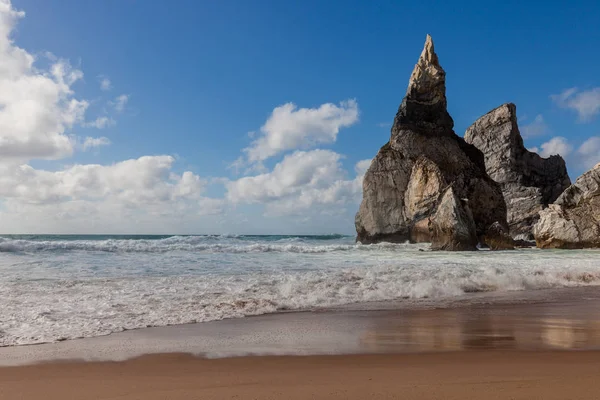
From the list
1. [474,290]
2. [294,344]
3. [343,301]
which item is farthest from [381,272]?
[294,344]

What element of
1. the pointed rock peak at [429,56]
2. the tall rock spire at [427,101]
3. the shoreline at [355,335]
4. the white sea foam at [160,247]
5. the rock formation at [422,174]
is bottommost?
the shoreline at [355,335]

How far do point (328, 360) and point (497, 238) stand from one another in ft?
97.7

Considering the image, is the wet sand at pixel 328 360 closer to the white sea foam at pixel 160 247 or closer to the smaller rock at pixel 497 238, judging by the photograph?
the white sea foam at pixel 160 247

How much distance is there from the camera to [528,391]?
3418 millimetres

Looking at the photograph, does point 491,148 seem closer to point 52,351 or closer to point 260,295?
point 260,295

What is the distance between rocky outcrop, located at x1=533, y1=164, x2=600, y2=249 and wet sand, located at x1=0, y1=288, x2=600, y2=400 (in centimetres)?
2583

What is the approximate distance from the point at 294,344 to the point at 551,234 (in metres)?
30.3

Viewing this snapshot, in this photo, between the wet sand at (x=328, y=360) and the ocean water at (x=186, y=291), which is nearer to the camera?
the wet sand at (x=328, y=360)

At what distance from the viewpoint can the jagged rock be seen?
27719mm

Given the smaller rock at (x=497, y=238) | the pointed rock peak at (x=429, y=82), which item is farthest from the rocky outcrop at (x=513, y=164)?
the smaller rock at (x=497, y=238)

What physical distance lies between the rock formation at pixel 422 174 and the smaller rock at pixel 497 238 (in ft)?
3.24

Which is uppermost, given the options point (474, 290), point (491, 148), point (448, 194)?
point (491, 148)

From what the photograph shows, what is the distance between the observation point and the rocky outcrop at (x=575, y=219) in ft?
95.7

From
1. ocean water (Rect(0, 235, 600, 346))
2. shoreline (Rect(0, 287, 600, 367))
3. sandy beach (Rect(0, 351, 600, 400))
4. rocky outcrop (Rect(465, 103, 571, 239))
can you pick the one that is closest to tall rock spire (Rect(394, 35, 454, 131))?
rocky outcrop (Rect(465, 103, 571, 239))
